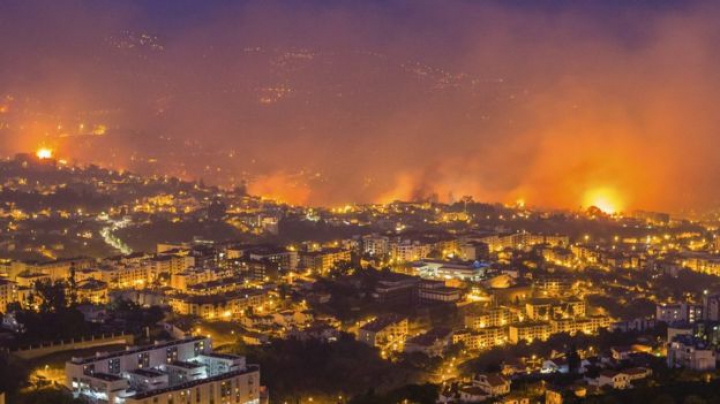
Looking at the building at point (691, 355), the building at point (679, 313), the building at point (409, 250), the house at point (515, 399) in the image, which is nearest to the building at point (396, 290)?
the building at point (409, 250)

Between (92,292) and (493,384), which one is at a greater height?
(92,292)

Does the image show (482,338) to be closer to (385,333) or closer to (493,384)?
(385,333)

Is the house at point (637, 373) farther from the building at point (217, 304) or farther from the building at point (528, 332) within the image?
the building at point (217, 304)

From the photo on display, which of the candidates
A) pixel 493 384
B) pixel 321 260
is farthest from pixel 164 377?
pixel 321 260

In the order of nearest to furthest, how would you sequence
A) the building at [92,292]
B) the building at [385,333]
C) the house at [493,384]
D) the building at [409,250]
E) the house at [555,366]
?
the house at [493,384]
the house at [555,366]
the building at [385,333]
the building at [92,292]
the building at [409,250]

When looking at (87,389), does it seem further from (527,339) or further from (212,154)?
(212,154)

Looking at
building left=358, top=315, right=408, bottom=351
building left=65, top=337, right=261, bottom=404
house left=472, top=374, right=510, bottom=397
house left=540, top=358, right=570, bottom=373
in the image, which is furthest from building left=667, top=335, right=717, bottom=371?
building left=65, top=337, right=261, bottom=404

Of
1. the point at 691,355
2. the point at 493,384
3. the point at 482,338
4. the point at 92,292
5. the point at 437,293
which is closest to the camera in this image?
the point at 493,384
